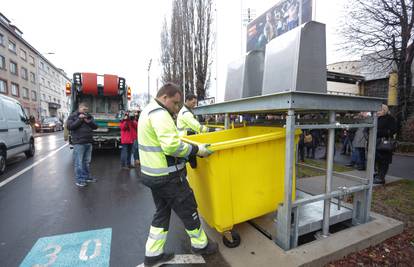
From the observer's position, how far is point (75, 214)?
138 inches

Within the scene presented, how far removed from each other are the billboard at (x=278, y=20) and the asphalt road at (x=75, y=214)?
6.91 meters

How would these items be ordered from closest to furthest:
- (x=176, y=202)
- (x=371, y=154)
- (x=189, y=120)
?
(x=176, y=202) < (x=371, y=154) < (x=189, y=120)

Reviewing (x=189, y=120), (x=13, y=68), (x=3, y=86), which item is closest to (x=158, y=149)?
(x=189, y=120)

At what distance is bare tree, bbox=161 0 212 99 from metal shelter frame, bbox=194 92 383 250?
15420mm

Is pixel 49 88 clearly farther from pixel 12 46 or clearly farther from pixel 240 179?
pixel 240 179

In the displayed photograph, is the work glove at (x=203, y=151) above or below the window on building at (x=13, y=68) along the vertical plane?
below

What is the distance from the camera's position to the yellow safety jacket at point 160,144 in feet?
6.81

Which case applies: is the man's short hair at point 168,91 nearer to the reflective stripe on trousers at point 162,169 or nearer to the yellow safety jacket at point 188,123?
the reflective stripe on trousers at point 162,169

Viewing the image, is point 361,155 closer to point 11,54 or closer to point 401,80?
point 401,80

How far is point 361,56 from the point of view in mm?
11039

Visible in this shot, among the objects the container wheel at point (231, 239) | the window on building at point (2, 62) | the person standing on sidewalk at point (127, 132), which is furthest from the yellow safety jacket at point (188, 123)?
the window on building at point (2, 62)

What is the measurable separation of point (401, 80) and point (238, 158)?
495 inches

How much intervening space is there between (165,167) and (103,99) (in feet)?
28.9

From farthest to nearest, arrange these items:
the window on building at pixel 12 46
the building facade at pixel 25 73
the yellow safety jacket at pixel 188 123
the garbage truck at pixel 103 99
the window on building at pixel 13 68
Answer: the window on building at pixel 13 68 → the window on building at pixel 12 46 → the building facade at pixel 25 73 → the garbage truck at pixel 103 99 → the yellow safety jacket at pixel 188 123
